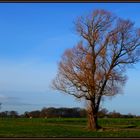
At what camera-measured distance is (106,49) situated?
45781 mm

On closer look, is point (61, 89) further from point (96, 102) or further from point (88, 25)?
point (88, 25)

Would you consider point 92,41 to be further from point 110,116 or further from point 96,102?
point 110,116

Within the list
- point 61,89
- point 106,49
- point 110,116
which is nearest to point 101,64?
point 106,49

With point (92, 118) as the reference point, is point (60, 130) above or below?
A: below

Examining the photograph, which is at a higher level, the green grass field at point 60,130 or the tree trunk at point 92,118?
the tree trunk at point 92,118

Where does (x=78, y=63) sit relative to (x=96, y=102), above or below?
above

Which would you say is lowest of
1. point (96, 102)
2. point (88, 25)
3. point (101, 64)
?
point (96, 102)

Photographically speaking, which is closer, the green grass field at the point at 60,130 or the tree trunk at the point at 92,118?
the green grass field at the point at 60,130

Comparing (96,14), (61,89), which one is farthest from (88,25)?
(61,89)

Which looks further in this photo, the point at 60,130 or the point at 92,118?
the point at 92,118

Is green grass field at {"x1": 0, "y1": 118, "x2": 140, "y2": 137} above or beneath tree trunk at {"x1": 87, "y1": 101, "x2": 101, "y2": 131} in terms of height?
beneath

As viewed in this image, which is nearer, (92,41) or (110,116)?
(92,41)

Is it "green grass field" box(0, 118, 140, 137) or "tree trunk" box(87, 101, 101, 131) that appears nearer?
"green grass field" box(0, 118, 140, 137)

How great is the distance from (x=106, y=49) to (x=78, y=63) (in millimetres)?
3307
